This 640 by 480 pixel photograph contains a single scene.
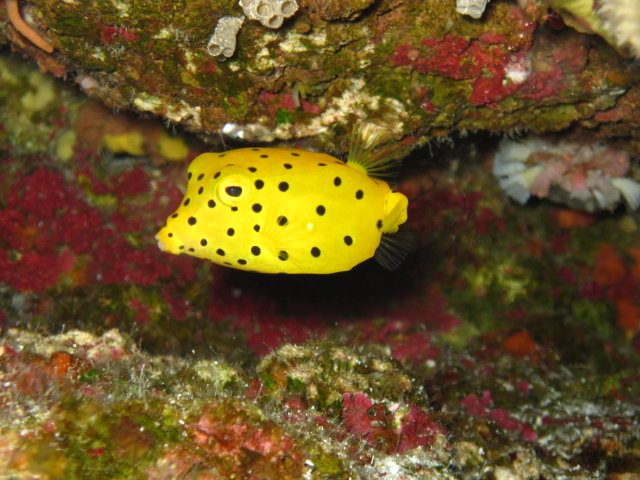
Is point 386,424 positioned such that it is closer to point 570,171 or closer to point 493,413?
point 493,413

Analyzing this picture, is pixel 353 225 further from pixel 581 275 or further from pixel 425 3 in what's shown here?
pixel 581 275

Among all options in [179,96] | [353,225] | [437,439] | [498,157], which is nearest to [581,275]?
[498,157]

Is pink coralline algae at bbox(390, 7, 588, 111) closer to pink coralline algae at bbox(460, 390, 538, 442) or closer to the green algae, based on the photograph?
the green algae

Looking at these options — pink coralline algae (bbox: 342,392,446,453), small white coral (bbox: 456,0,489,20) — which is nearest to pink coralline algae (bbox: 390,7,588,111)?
small white coral (bbox: 456,0,489,20)

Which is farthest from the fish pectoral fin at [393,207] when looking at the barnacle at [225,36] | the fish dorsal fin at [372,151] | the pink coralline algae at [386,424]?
the barnacle at [225,36]

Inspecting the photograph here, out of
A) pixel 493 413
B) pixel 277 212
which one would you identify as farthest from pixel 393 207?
pixel 493 413
